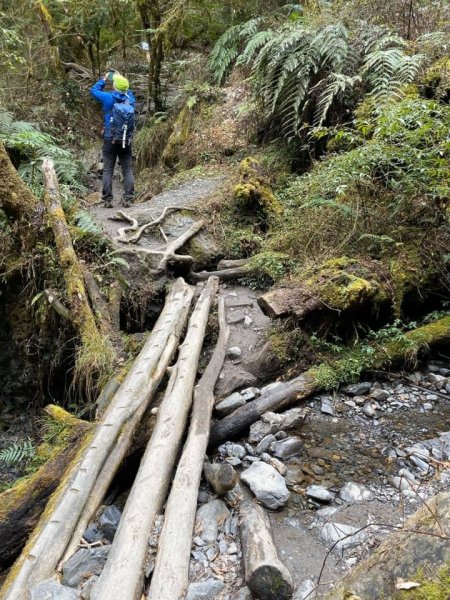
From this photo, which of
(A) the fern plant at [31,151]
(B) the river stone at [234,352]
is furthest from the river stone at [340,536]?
(A) the fern plant at [31,151]

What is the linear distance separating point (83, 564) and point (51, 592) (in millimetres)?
236

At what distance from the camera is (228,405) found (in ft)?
13.3

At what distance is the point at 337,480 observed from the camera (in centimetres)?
331

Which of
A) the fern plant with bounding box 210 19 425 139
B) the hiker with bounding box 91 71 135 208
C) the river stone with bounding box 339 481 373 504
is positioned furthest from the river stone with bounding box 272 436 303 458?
the hiker with bounding box 91 71 135 208

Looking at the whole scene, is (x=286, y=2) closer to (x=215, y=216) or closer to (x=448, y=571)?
(x=215, y=216)

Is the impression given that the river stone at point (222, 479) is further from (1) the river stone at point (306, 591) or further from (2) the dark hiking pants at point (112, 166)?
(2) the dark hiking pants at point (112, 166)

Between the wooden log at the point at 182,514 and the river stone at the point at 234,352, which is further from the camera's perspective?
the river stone at the point at 234,352

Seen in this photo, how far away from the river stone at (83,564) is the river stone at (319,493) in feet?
4.67

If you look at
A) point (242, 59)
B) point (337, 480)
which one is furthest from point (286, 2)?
point (337, 480)

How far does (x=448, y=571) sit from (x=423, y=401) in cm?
306

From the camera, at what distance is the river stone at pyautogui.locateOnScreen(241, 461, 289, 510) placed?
9.93ft

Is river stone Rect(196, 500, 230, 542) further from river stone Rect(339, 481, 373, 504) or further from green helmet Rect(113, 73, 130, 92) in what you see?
green helmet Rect(113, 73, 130, 92)

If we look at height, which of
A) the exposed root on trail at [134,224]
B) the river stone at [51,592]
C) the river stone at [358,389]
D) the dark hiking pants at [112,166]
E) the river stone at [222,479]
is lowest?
the river stone at [358,389]

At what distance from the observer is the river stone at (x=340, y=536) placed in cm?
264
